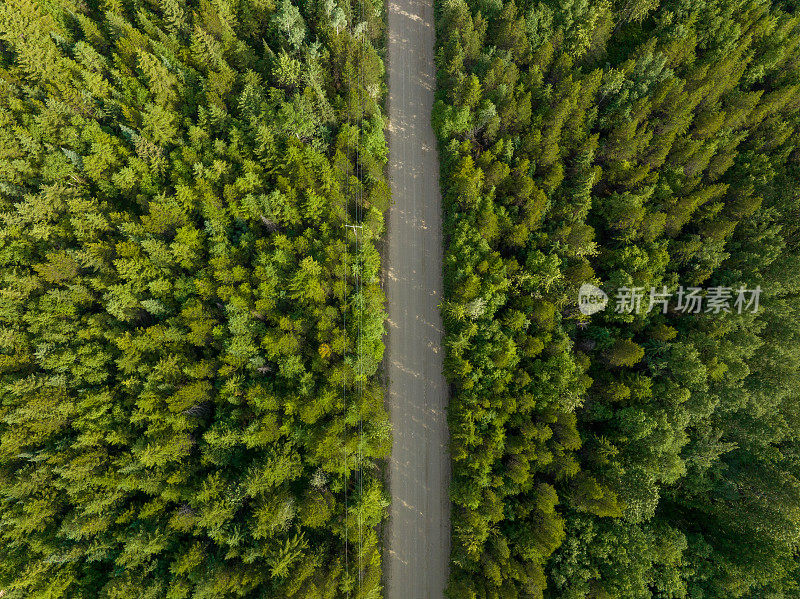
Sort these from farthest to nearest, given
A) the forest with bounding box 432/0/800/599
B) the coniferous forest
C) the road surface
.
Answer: the road surface < the forest with bounding box 432/0/800/599 < the coniferous forest

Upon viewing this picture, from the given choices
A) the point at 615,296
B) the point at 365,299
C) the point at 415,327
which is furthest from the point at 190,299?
the point at 615,296

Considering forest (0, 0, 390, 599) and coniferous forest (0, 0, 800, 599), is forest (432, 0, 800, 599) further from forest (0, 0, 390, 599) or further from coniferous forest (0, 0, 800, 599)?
forest (0, 0, 390, 599)

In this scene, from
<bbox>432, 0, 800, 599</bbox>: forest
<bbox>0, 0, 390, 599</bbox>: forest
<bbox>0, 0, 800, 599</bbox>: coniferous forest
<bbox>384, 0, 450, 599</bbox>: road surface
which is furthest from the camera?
<bbox>384, 0, 450, 599</bbox>: road surface

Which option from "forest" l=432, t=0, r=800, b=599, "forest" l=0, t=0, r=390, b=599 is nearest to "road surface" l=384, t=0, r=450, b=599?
"forest" l=0, t=0, r=390, b=599

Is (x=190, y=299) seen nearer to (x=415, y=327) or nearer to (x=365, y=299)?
(x=365, y=299)

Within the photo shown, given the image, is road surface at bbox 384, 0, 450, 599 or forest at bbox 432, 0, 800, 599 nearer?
forest at bbox 432, 0, 800, 599

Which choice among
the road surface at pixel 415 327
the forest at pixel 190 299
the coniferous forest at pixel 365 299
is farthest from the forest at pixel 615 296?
the forest at pixel 190 299
